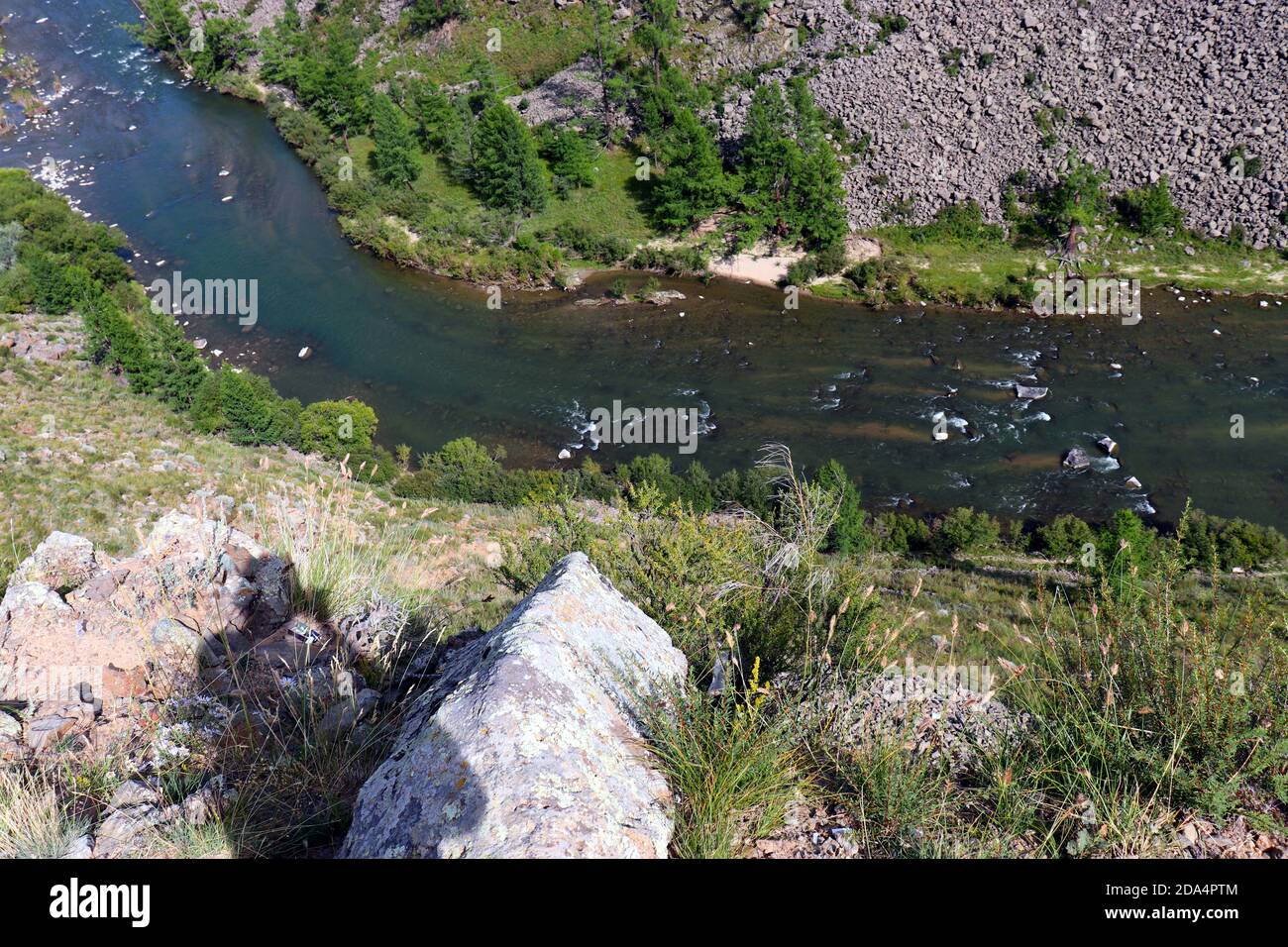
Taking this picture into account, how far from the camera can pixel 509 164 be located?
120 ft

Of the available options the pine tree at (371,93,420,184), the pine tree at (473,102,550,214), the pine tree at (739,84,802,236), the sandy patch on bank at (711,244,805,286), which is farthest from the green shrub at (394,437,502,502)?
the pine tree at (371,93,420,184)

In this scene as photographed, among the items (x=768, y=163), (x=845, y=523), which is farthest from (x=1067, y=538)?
(x=768, y=163)

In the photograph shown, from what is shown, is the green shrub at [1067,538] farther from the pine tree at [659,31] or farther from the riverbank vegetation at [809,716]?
the pine tree at [659,31]

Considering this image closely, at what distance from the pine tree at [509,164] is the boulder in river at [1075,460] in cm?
2541

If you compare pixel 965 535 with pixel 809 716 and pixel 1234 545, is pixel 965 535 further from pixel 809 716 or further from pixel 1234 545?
pixel 809 716

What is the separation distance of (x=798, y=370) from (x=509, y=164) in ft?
57.7

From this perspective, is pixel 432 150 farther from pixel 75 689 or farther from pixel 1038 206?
pixel 75 689

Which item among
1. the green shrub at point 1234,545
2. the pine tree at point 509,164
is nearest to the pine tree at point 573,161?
the pine tree at point 509,164

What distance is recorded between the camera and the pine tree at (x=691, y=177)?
115 ft

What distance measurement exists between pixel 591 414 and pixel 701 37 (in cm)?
2664

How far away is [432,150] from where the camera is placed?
42719 millimetres

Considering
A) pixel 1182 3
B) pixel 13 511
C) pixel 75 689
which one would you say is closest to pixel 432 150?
pixel 13 511

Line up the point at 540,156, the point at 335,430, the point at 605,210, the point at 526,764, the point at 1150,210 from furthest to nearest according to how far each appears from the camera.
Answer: the point at 540,156, the point at 605,210, the point at 1150,210, the point at 335,430, the point at 526,764

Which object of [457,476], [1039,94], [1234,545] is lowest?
[1234,545]
